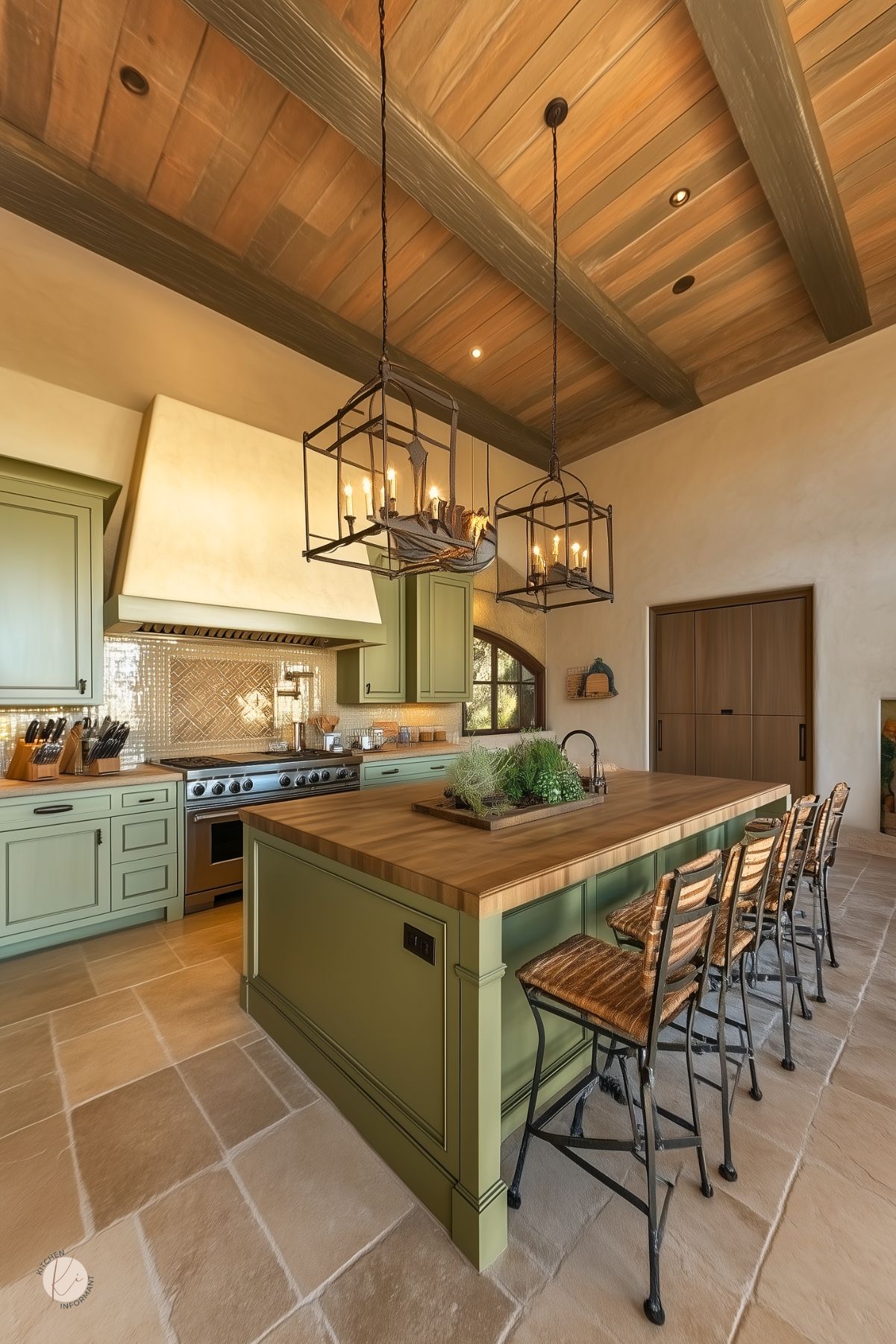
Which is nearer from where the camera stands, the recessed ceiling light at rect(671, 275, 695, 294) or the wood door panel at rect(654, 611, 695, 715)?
the recessed ceiling light at rect(671, 275, 695, 294)

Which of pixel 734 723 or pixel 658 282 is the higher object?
pixel 658 282

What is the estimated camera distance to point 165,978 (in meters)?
2.62

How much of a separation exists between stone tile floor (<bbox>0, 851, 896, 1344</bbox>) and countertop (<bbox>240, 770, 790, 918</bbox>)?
0.81 meters

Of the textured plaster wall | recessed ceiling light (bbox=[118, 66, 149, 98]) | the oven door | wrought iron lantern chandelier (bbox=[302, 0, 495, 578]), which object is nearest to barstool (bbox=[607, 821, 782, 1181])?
wrought iron lantern chandelier (bbox=[302, 0, 495, 578])

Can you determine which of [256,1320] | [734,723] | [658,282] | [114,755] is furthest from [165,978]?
[658,282]

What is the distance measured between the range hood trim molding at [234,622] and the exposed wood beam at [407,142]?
2525 mm

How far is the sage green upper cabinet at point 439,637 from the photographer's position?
16.4 ft

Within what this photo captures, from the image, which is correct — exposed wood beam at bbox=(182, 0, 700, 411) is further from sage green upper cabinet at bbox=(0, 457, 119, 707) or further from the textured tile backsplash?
the textured tile backsplash

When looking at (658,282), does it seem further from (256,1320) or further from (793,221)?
(256,1320)

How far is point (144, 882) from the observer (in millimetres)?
3182

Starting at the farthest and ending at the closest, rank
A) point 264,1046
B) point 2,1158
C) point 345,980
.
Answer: point 264,1046, point 345,980, point 2,1158

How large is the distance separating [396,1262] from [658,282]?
17.1 feet

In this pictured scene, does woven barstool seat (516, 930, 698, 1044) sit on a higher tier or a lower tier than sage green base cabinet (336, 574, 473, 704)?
lower

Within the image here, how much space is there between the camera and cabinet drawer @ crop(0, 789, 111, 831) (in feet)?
8.98
